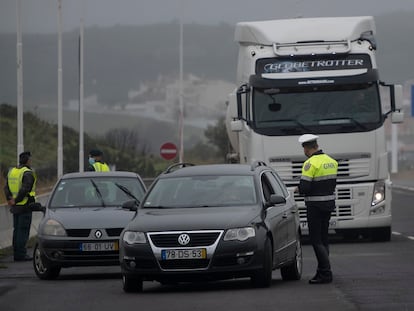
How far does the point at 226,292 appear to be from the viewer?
1528 cm

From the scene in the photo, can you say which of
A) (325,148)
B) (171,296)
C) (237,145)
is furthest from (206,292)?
(237,145)

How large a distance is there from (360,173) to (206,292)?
975 cm

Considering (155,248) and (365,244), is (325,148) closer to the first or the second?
(365,244)

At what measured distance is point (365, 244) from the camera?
2534cm

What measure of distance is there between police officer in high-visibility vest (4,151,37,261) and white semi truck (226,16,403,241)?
4337mm

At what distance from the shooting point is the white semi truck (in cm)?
2444

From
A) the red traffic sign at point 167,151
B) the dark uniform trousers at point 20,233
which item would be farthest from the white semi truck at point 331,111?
the red traffic sign at point 167,151

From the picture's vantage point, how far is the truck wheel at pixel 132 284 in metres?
15.4

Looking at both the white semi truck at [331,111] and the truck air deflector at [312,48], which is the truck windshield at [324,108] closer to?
the white semi truck at [331,111]

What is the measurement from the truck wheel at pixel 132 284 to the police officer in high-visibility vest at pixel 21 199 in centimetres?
721

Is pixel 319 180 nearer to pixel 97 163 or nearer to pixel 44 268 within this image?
pixel 44 268

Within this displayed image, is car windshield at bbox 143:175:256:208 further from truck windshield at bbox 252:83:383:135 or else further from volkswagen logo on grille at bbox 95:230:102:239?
truck windshield at bbox 252:83:383:135

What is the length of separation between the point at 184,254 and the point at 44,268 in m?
3.96

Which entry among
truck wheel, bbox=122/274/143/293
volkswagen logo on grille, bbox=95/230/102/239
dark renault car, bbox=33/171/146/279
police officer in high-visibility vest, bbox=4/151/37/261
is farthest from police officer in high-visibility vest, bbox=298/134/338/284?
police officer in high-visibility vest, bbox=4/151/37/261
